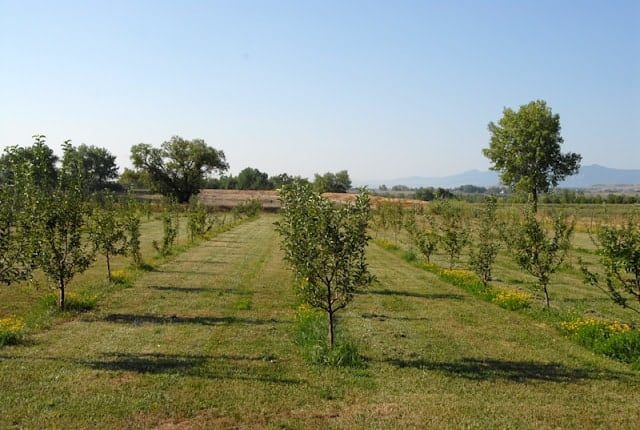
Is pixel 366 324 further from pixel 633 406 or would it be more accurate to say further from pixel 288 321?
pixel 633 406

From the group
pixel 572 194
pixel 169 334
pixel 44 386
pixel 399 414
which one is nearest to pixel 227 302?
pixel 169 334

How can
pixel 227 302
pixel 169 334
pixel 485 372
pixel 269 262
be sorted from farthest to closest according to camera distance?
1. pixel 269 262
2. pixel 227 302
3. pixel 169 334
4. pixel 485 372

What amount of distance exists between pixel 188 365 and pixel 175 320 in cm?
364

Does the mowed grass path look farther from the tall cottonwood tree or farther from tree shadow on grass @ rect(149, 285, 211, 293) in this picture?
tree shadow on grass @ rect(149, 285, 211, 293)

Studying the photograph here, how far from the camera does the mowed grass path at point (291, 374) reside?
→ 707cm

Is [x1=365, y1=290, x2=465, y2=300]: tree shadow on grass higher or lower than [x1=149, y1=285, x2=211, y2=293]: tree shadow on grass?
below

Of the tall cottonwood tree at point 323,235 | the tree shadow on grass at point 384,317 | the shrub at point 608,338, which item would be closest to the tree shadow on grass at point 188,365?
the tall cottonwood tree at point 323,235

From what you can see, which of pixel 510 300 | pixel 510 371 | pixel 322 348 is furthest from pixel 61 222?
pixel 510 300

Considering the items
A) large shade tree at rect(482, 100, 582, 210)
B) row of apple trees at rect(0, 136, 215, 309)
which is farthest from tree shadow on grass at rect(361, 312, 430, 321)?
large shade tree at rect(482, 100, 582, 210)

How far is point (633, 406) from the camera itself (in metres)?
7.62

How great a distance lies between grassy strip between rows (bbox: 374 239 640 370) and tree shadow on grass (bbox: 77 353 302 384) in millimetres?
6331

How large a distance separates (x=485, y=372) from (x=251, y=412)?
14.2 ft

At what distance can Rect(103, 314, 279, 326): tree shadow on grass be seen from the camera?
12383 millimetres

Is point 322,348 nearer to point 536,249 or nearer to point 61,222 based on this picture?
point 61,222
